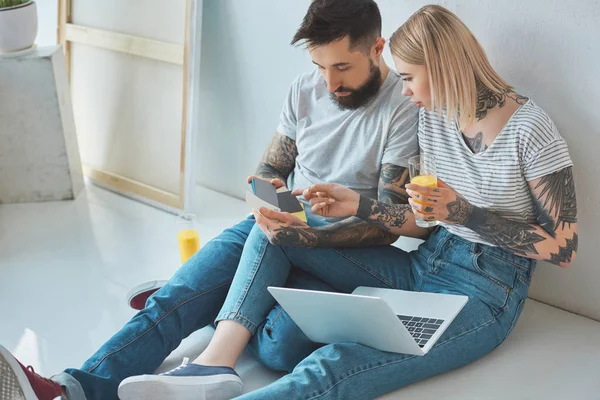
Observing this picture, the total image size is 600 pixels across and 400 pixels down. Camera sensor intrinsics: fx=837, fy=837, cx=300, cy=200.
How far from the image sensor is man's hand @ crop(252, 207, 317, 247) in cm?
228

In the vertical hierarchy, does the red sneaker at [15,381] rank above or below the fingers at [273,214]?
below

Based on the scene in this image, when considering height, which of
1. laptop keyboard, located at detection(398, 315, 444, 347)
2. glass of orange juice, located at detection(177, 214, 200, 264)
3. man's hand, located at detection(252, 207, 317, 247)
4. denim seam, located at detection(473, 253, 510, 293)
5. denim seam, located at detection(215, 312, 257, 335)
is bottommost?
glass of orange juice, located at detection(177, 214, 200, 264)

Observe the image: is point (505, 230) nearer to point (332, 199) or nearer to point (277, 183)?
point (332, 199)

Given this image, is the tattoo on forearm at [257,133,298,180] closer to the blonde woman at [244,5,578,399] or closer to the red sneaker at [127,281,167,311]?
the blonde woman at [244,5,578,399]

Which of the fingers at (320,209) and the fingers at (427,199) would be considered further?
the fingers at (320,209)

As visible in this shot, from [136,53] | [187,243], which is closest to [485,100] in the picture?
[187,243]

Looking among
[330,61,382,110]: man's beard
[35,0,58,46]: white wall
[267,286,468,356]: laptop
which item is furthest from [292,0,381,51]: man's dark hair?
[35,0,58,46]: white wall

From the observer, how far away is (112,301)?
8.80 ft

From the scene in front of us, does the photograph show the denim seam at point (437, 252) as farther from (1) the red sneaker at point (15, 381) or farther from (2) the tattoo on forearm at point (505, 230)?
(1) the red sneaker at point (15, 381)

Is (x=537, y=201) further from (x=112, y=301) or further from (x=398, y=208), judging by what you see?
(x=112, y=301)

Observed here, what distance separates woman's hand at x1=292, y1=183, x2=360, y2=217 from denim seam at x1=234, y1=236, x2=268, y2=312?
17 cm

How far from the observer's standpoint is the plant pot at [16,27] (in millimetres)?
3229

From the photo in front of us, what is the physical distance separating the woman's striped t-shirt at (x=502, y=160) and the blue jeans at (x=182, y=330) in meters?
0.43

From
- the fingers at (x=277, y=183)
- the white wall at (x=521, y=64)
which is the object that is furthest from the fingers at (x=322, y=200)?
the white wall at (x=521, y=64)
